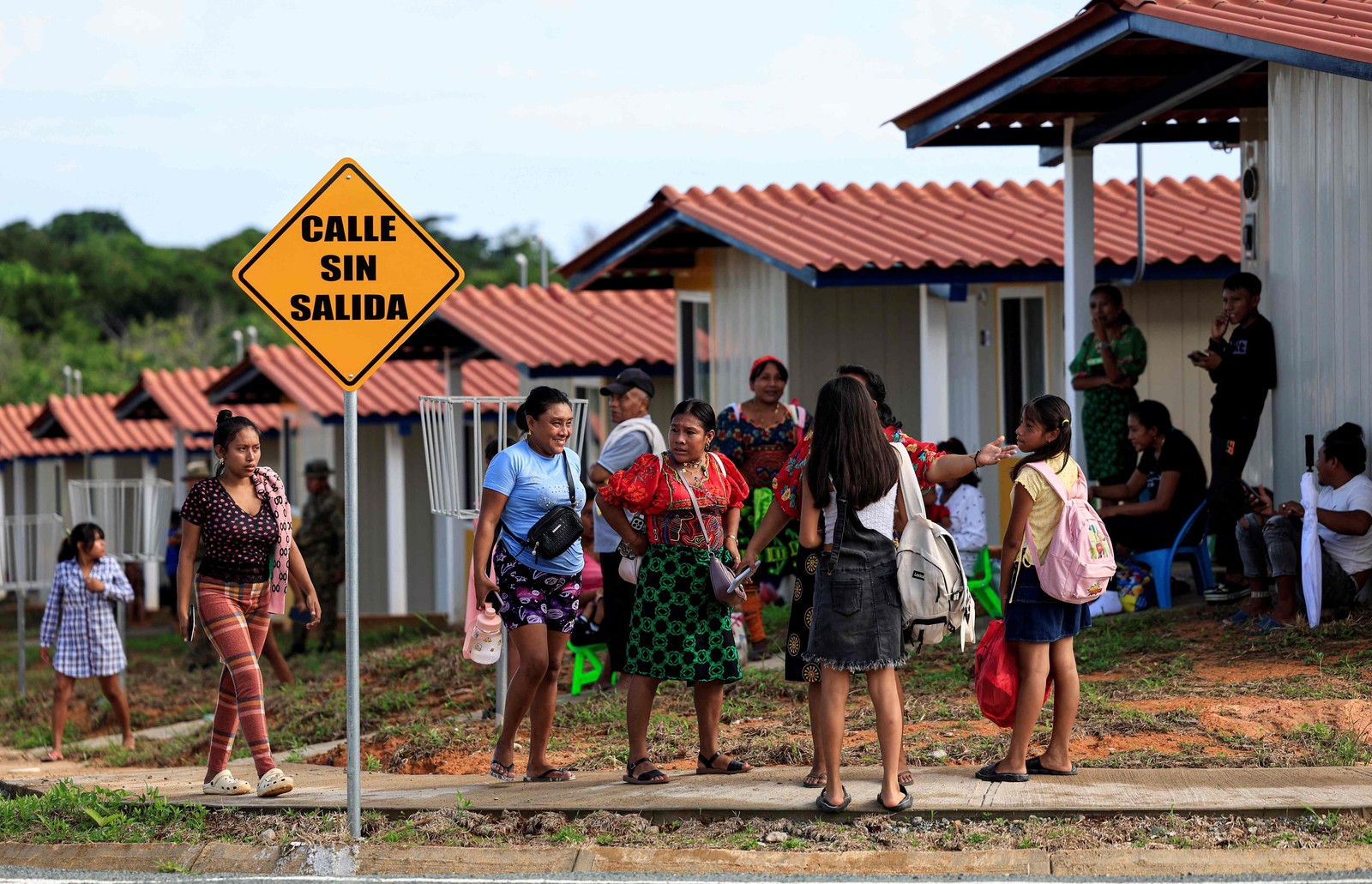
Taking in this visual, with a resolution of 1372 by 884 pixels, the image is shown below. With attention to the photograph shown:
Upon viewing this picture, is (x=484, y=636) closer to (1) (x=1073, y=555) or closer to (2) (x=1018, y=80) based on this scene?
(1) (x=1073, y=555)

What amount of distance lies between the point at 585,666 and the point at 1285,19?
5661mm

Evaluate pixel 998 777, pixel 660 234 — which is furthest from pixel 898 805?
pixel 660 234

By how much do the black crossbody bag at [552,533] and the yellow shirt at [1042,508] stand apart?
187 cm

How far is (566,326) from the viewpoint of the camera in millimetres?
19359

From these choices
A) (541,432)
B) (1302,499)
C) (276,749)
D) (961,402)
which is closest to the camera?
(541,432)

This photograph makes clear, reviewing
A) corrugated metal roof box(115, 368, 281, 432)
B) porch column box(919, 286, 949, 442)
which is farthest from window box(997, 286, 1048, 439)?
corrugated metal roof box(115, 368, 281, 432)

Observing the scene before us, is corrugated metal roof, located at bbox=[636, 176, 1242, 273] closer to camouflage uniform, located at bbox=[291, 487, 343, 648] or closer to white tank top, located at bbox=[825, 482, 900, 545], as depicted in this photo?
camouflage uniform, located at bbox=[291, 487, 343, 648]

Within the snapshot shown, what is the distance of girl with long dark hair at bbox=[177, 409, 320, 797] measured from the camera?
750 centimetres

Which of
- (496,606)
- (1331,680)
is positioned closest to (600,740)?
(496,606)

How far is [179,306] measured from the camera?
231ft

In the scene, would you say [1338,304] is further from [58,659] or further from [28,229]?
[28,229]

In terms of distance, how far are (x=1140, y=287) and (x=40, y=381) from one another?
42.7m

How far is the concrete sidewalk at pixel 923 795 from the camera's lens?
6320mm

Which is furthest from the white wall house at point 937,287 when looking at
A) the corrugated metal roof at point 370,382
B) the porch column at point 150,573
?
the porch column at point 150,573
